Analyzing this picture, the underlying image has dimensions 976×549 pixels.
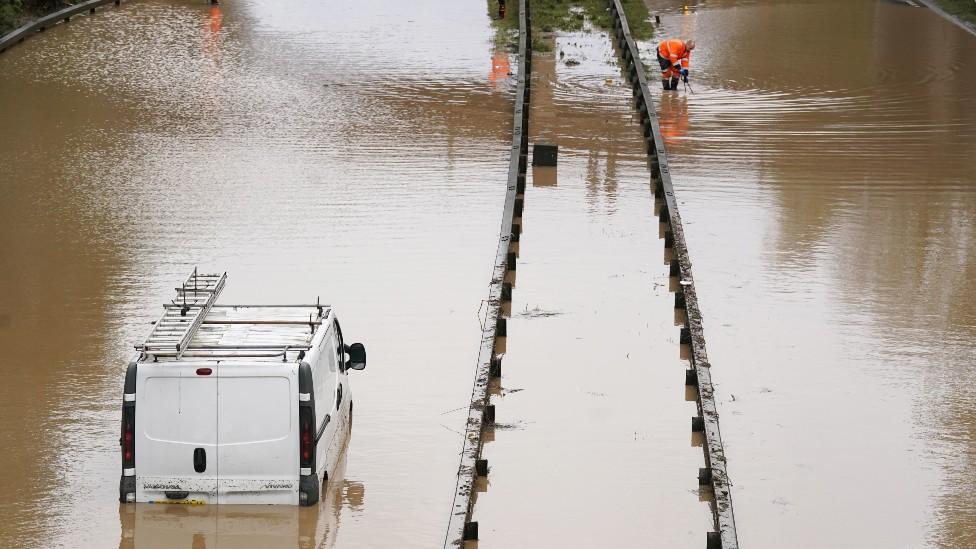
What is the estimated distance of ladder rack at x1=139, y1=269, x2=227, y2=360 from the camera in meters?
11.1

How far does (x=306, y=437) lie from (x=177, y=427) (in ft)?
3.00

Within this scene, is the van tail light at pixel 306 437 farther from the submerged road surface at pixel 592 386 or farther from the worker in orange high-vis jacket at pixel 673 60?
the worker in orange high-vis jacket at pixel 673 60

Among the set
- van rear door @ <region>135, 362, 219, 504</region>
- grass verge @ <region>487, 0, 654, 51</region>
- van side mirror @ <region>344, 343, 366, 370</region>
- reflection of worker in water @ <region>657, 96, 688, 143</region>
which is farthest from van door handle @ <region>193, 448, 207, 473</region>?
grass verge @ <region>487, 0, 654, 51</region>

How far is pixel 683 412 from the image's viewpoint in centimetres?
1445

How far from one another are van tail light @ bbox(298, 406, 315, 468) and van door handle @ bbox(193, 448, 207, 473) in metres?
0.68

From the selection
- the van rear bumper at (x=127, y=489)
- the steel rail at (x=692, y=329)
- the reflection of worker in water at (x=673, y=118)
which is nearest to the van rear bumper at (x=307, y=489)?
the van rear bumper at (x=127, y=489)

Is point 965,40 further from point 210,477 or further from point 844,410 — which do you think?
point 210,477

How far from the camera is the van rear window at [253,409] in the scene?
11102 millimetres

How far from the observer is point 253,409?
1115 cm

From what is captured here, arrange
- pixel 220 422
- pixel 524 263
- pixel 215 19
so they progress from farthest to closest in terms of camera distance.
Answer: pixel 215 19
pixel 524 263
pixel 220 422

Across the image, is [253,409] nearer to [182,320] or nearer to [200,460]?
[200,460]

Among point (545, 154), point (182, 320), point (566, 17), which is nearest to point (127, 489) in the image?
point (182, 320)

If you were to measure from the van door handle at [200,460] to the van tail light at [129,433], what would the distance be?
0.44m

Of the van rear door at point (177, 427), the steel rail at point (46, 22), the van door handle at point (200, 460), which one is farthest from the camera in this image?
the steel rail at point (46, 22)
